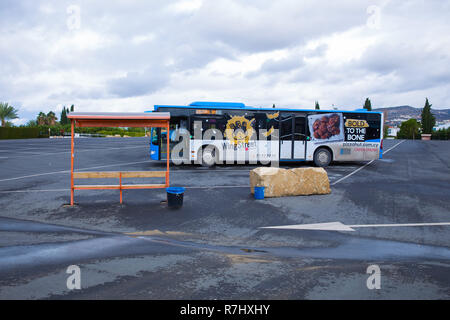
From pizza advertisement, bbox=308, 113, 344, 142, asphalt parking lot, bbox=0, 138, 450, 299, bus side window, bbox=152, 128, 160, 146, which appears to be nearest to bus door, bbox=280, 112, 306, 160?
pizza advertisement, bbox=308, 113, 344, 142

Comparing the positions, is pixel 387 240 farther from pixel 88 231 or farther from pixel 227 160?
pixel 227 160

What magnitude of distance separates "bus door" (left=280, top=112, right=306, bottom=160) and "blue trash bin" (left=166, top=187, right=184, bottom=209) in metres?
10.4

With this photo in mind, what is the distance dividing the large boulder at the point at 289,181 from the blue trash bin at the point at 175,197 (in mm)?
2622

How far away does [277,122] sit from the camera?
745 inches

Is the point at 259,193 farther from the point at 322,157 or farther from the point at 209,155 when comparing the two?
the point at 322,157

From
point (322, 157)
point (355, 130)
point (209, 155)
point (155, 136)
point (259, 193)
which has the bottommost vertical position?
point (259, 193)

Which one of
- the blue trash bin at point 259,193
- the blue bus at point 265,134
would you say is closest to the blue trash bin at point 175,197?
the blue trash bin at point 259,193

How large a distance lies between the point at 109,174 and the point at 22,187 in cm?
449

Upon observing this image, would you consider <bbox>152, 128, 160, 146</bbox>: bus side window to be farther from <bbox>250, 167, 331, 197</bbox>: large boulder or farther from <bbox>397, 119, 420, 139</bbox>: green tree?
<bbox>397, 119, 420, 139</bbox>: green tree

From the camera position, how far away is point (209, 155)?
18.1 m

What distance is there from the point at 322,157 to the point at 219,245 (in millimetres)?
13974

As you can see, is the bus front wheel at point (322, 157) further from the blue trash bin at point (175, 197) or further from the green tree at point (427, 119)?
the green tree at point (427, 119)

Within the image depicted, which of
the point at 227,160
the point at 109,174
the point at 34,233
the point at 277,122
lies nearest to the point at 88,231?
the point at 34,233
